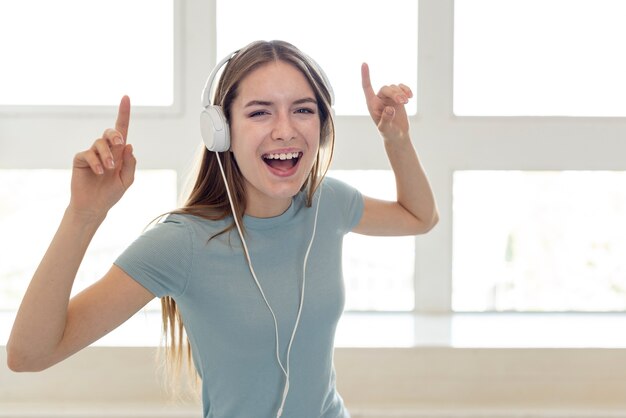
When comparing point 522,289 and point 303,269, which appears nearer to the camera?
point 303,269

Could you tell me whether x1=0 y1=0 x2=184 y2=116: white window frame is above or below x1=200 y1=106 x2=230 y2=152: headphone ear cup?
above

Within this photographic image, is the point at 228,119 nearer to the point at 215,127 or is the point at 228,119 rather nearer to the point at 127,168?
the point at 215,127

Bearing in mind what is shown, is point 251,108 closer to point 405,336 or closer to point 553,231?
point 405,336

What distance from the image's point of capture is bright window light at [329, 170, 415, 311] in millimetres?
2816

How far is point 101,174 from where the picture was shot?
1.28 m

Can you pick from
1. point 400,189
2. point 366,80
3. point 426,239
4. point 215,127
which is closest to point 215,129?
point 215,127

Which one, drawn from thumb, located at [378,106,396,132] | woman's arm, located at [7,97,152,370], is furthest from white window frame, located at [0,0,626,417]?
woman's arm, located at [7,97,152,370]

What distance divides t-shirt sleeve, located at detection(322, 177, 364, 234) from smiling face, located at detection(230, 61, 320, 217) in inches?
7.7

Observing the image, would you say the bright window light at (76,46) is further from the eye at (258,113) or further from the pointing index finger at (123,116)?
the pointing index finger at (123,116)

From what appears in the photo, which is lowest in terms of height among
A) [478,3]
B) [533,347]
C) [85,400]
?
[85,400]

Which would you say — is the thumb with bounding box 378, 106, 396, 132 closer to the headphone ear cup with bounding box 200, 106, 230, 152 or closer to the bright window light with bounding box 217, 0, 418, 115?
the headphone ear cup with bounding box 200, 106, 230, 152

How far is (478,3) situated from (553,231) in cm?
79

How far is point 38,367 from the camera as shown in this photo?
1.29 meters

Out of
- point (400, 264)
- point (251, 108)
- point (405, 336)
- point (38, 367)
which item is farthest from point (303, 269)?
point (400, 264)
